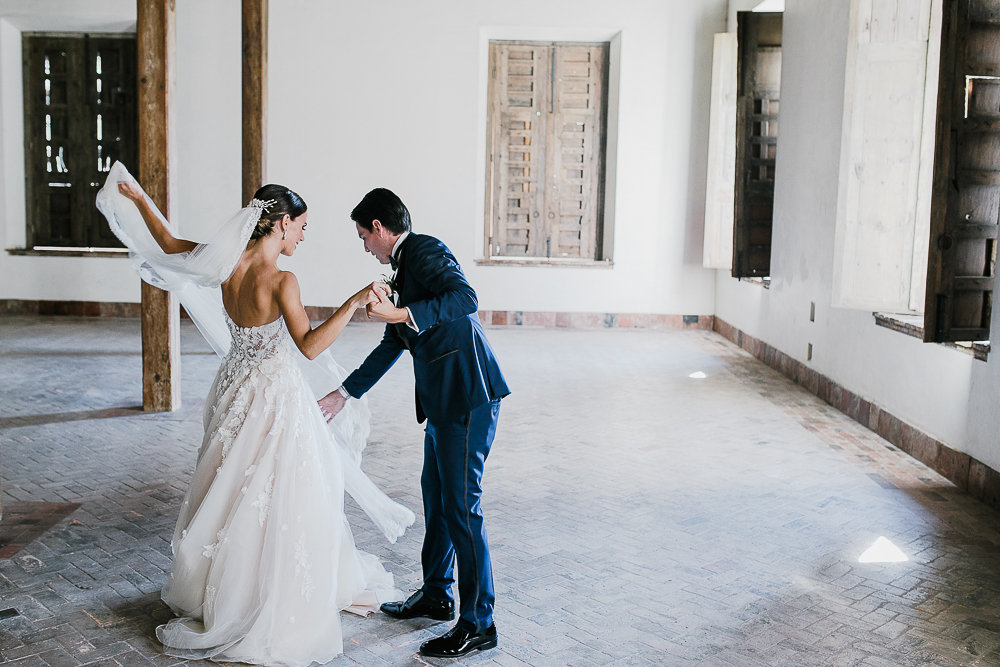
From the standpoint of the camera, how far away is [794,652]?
352 cm

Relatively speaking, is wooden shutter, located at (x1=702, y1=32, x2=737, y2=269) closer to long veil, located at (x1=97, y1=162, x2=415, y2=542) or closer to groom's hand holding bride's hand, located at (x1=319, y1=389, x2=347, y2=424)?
long veil, located at (x1=97, y1=162, x2=415, y2=542)

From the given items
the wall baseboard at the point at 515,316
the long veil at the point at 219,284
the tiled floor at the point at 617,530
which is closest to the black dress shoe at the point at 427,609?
the tiled floor at the point at 617,530

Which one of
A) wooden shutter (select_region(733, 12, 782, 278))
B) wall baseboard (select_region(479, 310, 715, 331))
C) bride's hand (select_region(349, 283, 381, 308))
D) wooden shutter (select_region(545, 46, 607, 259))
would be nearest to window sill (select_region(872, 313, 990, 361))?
wooden shutter (select_region(733, 12, 782, 278))

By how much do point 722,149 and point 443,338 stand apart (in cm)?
874

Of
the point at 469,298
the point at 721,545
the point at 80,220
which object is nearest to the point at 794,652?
the point at 721,545

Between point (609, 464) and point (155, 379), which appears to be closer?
point (609, 464)

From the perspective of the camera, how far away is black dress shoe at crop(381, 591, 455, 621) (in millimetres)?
3764

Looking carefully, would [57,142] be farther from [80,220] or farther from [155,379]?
[155,379]

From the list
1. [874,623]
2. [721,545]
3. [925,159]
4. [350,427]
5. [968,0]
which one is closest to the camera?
[874,623]

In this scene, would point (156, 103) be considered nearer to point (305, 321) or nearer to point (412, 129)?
point (305, 321)

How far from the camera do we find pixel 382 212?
3461mm

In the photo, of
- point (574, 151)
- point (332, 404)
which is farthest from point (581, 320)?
point (332, 404)

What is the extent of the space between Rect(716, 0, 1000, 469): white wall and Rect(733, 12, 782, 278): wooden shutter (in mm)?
275

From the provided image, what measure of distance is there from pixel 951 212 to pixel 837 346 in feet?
8.85
